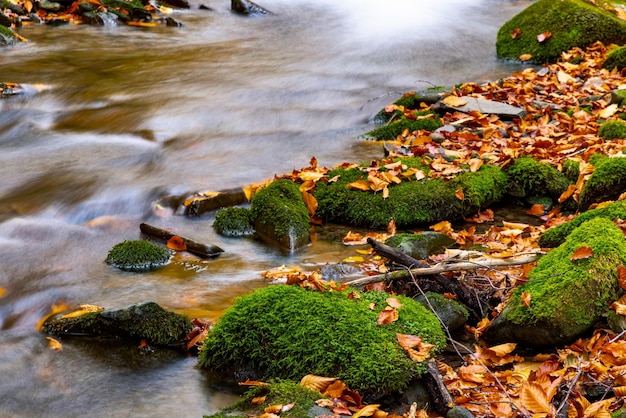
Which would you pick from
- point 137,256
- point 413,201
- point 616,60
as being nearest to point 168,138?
point 137,256

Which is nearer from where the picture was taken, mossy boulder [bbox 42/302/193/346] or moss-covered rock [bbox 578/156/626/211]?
mossy boulder [bbox 42/302/193/346]

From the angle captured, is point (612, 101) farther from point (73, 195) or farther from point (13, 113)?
point (13, 113)

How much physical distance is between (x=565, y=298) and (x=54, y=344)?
2.98 m

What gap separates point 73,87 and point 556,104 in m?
6.71

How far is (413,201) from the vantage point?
6.28 metres

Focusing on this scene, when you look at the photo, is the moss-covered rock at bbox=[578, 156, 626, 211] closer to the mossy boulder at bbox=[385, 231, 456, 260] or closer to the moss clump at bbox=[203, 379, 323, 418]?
the mossy boulder at bbox=[385, 231, 456, 260]

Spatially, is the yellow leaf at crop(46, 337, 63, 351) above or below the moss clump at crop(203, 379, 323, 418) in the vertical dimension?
below

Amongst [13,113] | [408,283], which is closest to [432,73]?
[13,113]

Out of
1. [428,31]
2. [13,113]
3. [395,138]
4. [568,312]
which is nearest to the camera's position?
[568,312]

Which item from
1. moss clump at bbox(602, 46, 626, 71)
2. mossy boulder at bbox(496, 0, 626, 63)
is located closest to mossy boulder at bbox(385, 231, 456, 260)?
moss clump at bbox(602, 46, 626, 71)

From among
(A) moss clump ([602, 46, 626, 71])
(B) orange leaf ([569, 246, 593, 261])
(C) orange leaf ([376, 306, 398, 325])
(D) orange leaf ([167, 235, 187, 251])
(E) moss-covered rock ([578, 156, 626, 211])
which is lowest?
(D) orange leaf ([167, 235, 187, 251])

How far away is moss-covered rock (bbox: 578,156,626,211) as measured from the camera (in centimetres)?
579

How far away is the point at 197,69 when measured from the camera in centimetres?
1184

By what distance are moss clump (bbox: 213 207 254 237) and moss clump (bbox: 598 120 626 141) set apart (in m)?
3.79
